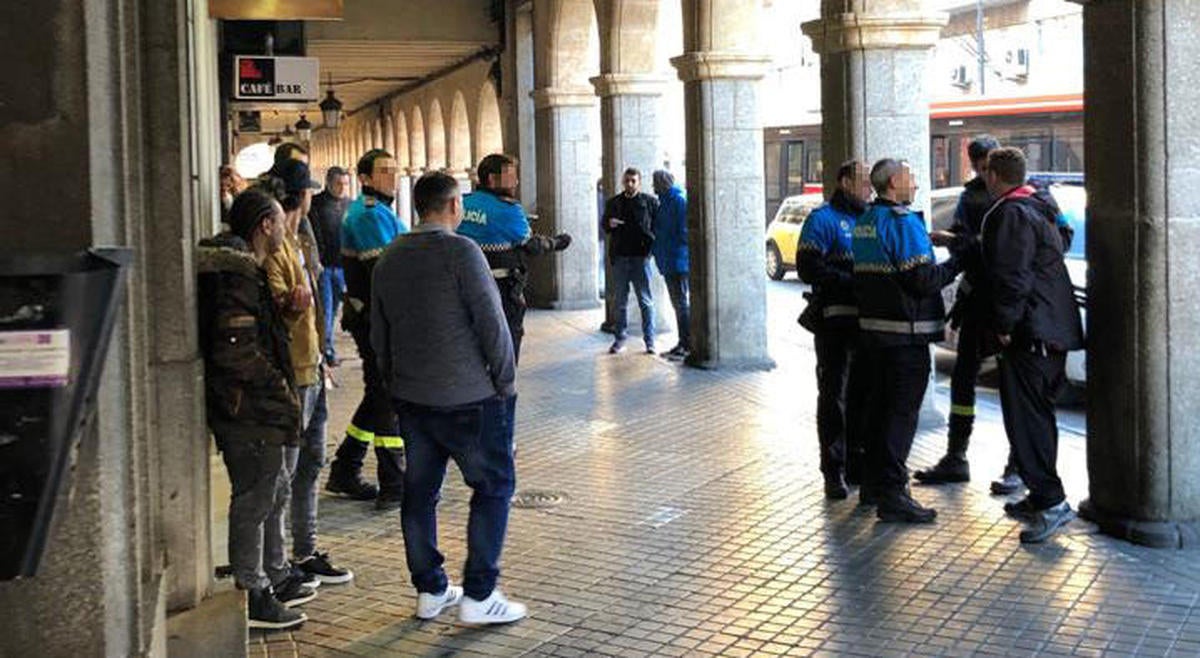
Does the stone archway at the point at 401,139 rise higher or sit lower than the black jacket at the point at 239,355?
higher

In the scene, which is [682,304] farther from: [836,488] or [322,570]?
[322,570]

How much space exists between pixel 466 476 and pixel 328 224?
25.9 feet

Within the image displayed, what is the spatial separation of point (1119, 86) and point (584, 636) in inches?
134

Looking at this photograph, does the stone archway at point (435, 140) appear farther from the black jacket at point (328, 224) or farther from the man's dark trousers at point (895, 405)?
the man's dark trousers at point (895, 405)

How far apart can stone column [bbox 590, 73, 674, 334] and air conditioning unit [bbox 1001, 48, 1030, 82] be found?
25076mm

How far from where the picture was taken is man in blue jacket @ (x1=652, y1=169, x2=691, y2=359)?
45.2ft

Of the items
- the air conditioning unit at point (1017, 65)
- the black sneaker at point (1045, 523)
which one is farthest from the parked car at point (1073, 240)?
the air conditioning unit at point (1017, 65)

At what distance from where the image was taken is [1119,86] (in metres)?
6.73

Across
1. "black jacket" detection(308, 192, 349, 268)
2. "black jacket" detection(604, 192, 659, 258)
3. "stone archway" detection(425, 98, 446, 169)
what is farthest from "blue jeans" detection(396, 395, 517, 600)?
"stone archway" detection(425, 98, 446, 169)

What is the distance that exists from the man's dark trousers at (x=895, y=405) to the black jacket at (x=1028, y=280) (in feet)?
1.42

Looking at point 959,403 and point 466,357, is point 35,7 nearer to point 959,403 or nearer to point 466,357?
point 466,357

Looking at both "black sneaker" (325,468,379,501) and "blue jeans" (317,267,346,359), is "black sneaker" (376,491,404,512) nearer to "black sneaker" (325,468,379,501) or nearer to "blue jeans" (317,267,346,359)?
"black sneaker" (325,468,379,501)

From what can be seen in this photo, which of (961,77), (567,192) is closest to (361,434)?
(567,192)

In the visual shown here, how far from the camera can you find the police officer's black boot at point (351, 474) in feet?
26.4
